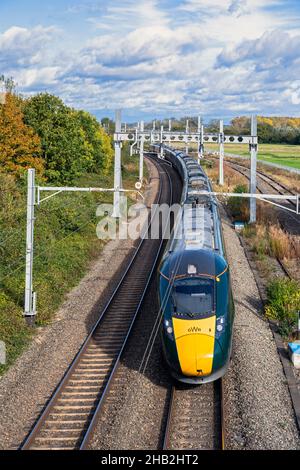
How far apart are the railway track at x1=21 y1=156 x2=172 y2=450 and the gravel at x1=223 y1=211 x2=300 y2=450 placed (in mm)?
3123

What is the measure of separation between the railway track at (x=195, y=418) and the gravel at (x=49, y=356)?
3177 mm

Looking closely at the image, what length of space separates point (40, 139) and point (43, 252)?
13.5m

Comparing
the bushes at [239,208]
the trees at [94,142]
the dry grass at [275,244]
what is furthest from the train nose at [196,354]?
the trees at [94,142]

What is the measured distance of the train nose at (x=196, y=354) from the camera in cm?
1289

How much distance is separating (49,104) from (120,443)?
2855 centimetres

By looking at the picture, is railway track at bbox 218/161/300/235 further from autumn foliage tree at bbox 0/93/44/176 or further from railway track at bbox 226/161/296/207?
autumn foliage tree at bbox 0/93/44/176

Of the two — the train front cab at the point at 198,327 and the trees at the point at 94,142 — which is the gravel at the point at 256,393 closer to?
the train front cab at the point at 198,327

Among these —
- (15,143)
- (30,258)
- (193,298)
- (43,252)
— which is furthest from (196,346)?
(15,143)

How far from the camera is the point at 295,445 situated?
37.6ft

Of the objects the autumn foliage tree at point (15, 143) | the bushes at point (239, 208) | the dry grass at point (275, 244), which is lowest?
the dry grass at point (275, 244)

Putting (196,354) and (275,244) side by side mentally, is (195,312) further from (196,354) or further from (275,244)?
(275,244)

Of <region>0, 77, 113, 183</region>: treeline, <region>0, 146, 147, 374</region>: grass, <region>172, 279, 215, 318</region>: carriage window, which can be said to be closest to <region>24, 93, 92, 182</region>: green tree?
<region>0, 77, 113, 183</region>: treeline

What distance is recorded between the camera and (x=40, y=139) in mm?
35312

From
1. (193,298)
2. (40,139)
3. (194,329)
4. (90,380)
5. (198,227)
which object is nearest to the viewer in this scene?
(194,329)
